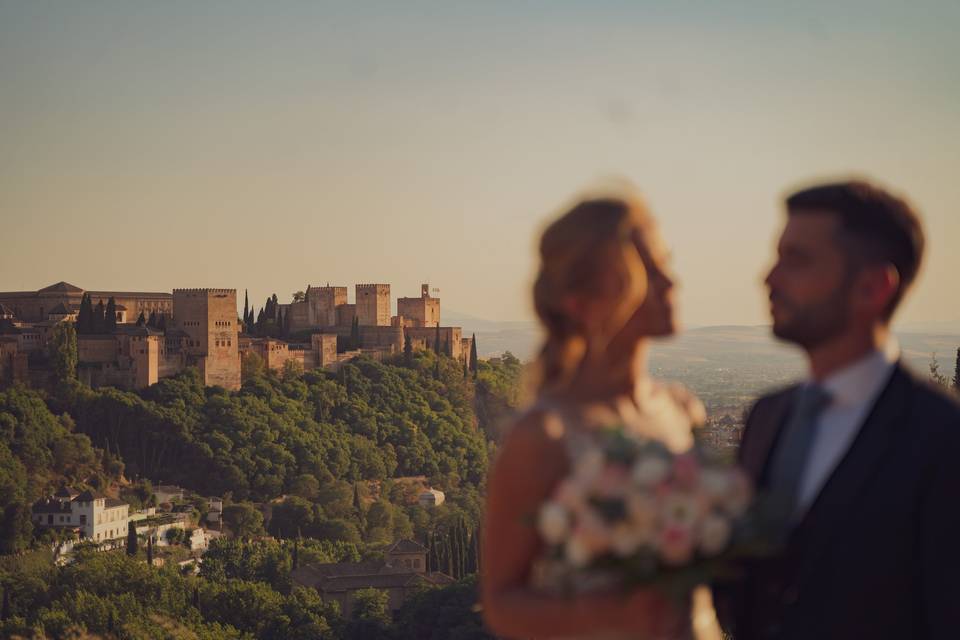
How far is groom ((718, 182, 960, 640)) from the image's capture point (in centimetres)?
218

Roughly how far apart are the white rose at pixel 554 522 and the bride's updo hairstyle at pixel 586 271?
0.85 ft

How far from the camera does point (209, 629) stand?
1296 inches

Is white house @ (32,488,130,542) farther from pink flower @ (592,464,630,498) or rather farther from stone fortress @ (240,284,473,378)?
pink flower @ (592,464,630,498)

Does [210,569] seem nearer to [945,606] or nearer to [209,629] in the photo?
[209,629]

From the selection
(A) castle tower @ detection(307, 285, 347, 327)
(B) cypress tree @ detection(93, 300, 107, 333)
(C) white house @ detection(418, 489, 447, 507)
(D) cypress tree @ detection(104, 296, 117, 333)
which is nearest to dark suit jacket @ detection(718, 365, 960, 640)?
(C) white house @ detection(418, 489, 447, 507)

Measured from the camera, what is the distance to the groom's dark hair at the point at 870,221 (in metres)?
2.27

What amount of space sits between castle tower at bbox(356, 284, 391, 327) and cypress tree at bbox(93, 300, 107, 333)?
13.0 m

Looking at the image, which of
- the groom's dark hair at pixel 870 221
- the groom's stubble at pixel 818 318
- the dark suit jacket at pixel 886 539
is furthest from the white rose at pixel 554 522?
the groom's dark hair at pixel 870 221

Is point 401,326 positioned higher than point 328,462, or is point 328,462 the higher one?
point 401,326

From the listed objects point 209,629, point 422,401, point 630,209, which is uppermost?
point 630,209

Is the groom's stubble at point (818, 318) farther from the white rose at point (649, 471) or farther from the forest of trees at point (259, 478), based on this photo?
the forest of trees at point (259, 478)

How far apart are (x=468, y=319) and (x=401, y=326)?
133 feet

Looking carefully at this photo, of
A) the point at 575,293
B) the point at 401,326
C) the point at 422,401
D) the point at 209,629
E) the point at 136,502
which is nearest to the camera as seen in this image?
the point at 575,293

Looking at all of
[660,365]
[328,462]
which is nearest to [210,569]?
[328,462]
